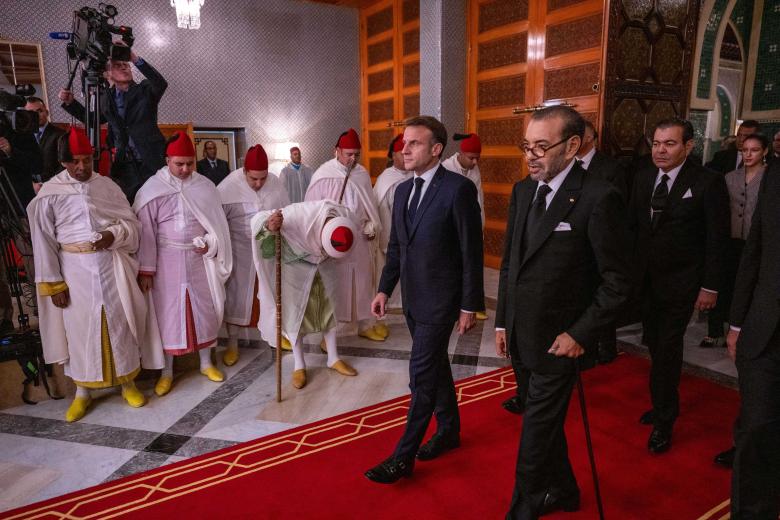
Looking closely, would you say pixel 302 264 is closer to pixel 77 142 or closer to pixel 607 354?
pixel 77 142

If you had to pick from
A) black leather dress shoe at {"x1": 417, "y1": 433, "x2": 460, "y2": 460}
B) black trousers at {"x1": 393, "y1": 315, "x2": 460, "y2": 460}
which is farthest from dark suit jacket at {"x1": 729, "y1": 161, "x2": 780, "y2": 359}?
black leather dress shoe at {"x1": 417, "y1": 433, "x2": 460, "y2": 460}

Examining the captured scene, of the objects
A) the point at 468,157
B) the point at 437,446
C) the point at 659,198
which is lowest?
the point at 437,446

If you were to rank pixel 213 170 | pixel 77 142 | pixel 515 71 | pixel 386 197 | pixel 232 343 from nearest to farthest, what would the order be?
pixel 77 142 → pixel 232 343 → pixel 386 197 → pixel 515 71 → pixel 213 170

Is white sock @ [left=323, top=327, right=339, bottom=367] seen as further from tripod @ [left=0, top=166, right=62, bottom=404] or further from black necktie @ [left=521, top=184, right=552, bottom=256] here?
black necktie @ [left=521, top=184, right=552, bottom=256]

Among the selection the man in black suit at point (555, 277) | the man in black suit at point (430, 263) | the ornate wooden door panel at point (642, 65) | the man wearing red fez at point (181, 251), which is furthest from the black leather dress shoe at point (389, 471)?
the ornate wooden door panel at point (642, 65)

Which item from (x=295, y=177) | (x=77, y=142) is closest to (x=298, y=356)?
(x=77, y=142)

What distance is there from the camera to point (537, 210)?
1.96 metres

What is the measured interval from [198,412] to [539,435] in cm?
235

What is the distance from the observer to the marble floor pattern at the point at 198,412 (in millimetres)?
2789

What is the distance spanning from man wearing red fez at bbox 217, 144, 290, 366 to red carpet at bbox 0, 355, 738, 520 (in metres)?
1.44

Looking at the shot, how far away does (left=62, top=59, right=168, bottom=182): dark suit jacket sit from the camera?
4.28 m

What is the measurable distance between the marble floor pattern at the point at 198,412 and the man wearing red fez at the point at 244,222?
351 mm

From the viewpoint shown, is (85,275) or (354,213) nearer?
(85,275)

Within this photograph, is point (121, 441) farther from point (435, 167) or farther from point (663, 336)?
point (663, 336)
